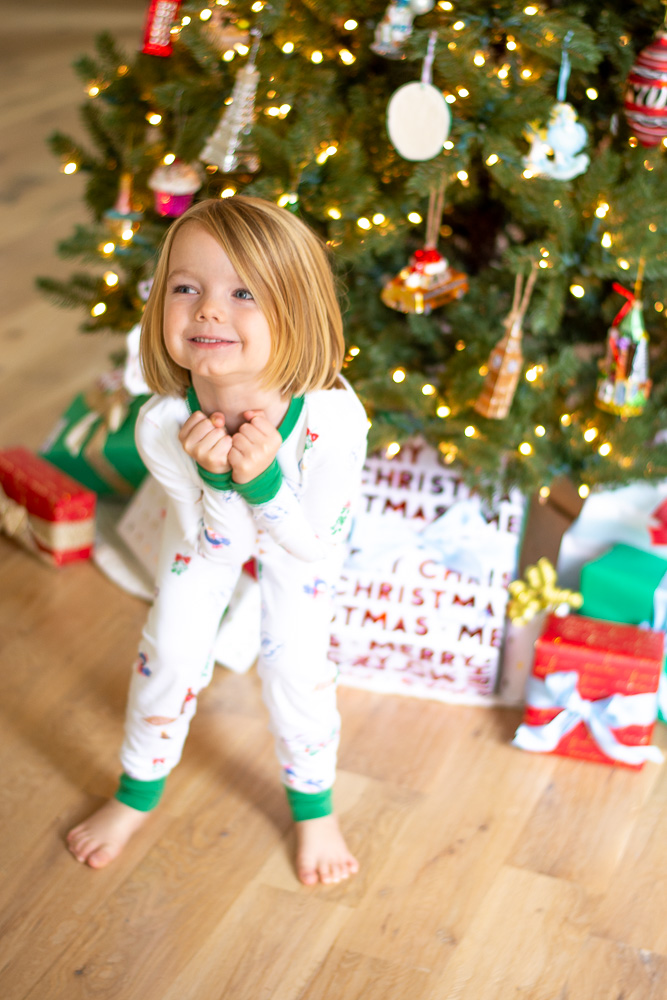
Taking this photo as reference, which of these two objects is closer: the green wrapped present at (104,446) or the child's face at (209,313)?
the child's face at (209,313)

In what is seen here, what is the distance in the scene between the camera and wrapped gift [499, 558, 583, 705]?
1.68 meters

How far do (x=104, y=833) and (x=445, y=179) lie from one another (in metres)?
1.03

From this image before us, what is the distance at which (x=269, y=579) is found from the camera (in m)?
1.31

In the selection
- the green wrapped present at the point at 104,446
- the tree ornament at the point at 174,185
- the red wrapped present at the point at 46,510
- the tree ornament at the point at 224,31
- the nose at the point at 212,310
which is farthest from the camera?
the green wrapped present at the point at 104,446

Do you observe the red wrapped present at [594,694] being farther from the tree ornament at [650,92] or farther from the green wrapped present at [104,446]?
the green wrapped present at [104,446]

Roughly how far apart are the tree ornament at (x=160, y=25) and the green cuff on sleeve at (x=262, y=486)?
2.46 feet

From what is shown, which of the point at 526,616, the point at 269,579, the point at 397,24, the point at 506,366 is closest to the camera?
the point at 269,579

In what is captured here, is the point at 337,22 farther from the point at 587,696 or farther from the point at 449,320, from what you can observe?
the point at 587,696

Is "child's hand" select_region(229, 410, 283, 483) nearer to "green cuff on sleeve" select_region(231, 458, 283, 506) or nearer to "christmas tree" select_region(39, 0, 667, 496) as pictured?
"green cuff on sleeve" select_region(231, 458, 283, 506)

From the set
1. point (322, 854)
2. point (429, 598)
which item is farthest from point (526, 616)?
point (322, 854)

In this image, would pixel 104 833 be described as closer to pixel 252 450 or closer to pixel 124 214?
pixel 252 450

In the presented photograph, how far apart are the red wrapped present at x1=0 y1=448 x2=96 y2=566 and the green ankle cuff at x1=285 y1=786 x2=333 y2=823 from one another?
0.76 m

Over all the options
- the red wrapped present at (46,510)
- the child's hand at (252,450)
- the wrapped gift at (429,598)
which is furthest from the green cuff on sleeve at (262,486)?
the red wrapped present at (46,510)

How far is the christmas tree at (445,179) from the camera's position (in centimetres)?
144
